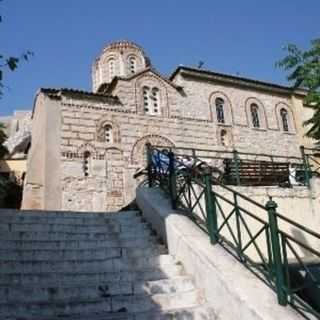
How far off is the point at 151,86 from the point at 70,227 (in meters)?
13.6

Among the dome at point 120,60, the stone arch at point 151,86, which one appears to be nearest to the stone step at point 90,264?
the stone arch at point 151,86

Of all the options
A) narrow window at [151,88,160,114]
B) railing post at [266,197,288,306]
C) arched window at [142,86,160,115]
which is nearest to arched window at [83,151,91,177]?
arched window at [142,86,160,115]

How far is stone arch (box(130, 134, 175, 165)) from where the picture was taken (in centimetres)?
1794

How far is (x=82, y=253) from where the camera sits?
19.8 ft

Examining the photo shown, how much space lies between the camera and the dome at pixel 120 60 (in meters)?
24.9

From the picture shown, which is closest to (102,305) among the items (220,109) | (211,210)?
(211,210)

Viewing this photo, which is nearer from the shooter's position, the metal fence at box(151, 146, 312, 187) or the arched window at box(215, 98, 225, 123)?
the metal fence at box(151, 146, 312, 187)

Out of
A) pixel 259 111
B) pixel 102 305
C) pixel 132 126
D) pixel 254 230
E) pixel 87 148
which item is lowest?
pixel 102 305

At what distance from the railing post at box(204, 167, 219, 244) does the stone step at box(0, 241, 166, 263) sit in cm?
91

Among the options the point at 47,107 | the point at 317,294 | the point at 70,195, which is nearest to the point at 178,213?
the point at 317,294

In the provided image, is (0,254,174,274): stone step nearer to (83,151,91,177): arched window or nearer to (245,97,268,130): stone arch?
(83,151,91,177): arched window

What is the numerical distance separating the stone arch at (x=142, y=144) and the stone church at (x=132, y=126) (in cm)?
4

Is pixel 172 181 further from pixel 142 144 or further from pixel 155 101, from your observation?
pixel 155 101

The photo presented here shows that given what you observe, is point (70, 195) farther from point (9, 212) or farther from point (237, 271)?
point (237, 271)
